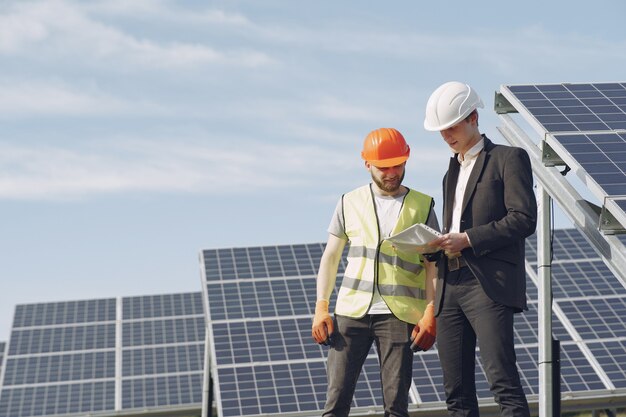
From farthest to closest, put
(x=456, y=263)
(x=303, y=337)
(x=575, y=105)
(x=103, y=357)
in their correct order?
(x=103, y=357)
(x=303, y=337)
(x=575, y=105)
(x=456, y=263)

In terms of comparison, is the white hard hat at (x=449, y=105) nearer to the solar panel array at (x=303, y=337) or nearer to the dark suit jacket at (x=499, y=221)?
the dark suit jacket at (x=499, y=221)

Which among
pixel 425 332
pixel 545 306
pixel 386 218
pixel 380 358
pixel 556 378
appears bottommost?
pixel 556 378

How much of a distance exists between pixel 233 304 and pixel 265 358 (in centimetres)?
156

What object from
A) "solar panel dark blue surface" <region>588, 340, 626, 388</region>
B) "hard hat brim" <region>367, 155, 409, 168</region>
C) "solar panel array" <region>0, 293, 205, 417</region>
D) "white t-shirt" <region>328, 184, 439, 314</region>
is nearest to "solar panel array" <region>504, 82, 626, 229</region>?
"white t-shirt" <region>328, 184, 439, 314</region>

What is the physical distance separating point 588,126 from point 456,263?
3518mm

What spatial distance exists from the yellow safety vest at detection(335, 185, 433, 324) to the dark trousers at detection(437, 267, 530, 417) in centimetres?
29

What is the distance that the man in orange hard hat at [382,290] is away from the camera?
657cm

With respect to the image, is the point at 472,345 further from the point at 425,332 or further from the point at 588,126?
the point at 588,126

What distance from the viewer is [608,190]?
7844mm

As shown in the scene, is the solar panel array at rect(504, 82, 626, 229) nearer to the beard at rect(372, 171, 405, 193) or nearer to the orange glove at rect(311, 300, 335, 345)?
the beard at rect(372, 171, 405, 193)

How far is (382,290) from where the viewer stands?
6621 millimetres

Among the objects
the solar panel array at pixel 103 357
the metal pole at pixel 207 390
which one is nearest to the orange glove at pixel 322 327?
the metal pole at pixel 207 390

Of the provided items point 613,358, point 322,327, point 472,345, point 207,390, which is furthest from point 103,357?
point 472,345

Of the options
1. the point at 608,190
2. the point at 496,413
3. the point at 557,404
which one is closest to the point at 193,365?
the point at 496,413
